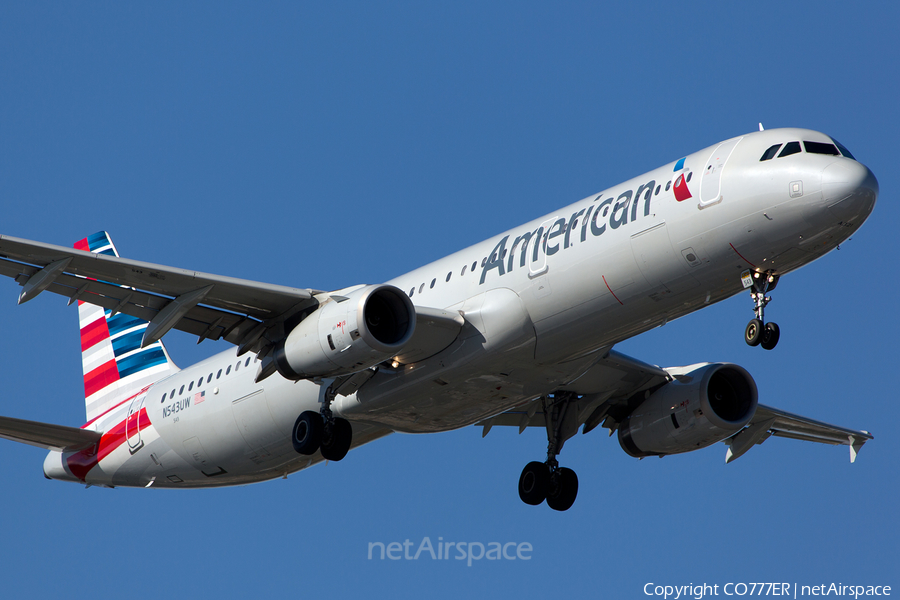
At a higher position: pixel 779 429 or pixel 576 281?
pixel 779 429

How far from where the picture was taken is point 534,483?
Result: 96.0 ft

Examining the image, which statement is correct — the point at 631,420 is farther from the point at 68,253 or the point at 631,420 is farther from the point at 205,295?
the point at 68,253

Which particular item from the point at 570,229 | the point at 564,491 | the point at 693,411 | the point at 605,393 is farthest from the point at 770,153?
the point at 564,491

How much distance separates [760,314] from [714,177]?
280 centimetres

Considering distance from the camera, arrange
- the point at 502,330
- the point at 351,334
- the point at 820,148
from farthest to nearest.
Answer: the point at 502,330 → the point at 351,334 → the point at 820,148

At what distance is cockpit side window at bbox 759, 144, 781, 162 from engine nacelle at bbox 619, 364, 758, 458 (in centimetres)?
861

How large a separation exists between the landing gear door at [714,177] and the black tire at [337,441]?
9.83 meters

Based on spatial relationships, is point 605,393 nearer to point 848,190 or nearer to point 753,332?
point 753,332

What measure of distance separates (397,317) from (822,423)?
14806mm

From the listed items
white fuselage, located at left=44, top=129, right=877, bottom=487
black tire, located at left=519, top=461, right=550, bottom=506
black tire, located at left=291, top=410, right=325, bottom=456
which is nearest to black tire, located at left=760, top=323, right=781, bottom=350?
white fuselage, located at left=44, top=129, right=877, bottom=487

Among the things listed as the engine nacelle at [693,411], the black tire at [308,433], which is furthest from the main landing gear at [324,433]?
the engine nacelle at [693,411]

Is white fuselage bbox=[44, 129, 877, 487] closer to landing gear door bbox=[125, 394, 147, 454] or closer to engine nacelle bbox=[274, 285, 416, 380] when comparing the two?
engine nacelle bbox=[274, 285, 416, 380]

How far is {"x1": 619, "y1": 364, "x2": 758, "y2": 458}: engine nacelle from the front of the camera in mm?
28797

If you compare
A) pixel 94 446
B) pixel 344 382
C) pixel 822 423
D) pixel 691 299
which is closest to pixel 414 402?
pixel 344 382
